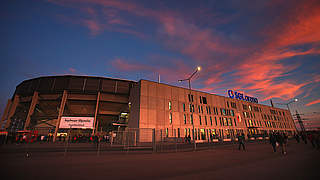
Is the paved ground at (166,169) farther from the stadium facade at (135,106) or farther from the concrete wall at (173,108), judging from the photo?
the stadium facade at (135,106)

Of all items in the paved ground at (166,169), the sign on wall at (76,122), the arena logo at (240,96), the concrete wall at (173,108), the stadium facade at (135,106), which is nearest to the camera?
the paved ground at (166,169)

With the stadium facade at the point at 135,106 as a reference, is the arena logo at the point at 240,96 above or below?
above

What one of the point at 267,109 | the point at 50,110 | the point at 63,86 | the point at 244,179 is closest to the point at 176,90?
the point at 244,179

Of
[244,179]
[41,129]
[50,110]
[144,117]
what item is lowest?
[244,179]

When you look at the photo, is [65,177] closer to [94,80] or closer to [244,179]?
[244,179]

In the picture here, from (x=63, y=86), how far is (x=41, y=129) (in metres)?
36.6

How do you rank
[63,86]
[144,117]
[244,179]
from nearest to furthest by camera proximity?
[244,179] → [144,117] → [63,86]

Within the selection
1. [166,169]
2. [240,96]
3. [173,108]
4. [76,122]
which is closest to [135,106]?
[173,108]

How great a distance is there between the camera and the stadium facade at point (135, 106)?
34500 mm

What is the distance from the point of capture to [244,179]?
17.5 ft

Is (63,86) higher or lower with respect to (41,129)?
higher

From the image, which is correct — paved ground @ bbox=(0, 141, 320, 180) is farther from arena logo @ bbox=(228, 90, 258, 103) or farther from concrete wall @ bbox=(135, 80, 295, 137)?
arena logo @ bbox=(228, 90, 258, 103)

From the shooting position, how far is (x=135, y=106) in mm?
34500

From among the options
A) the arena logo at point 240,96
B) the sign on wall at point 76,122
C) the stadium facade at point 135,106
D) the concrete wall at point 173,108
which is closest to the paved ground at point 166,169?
the sign on wall at point 76,122
